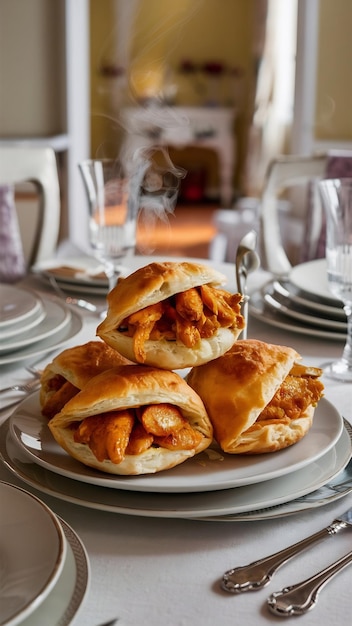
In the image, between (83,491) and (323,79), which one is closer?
(83,491)

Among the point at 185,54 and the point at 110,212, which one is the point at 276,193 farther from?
the point at 185,54

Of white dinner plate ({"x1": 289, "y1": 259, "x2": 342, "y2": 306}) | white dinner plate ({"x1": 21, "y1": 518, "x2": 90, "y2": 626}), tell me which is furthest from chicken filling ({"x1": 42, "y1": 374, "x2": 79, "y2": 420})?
white dinner plate ({"x1": 289, "y1": 259, "x2": 342, "y2": 306})

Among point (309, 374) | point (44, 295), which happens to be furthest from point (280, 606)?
point (44, 295)

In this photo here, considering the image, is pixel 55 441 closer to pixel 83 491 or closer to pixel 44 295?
pixel 83 491

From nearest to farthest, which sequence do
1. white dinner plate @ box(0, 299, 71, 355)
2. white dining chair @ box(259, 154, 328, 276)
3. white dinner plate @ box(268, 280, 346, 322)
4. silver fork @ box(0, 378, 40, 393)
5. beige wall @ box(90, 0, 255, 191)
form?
silver fork @ box(0, 378, 40, 393), white dinner plate @ box(0, 299, 71, 355), white dinner plate @ box(268, 280, 346, 322), white dining chair @ box(259, 154, 328, 276), beige wall @ box(90, 0, 255, 191)

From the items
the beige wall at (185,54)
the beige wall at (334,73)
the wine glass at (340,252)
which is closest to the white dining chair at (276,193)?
the wine glass at (340,252)

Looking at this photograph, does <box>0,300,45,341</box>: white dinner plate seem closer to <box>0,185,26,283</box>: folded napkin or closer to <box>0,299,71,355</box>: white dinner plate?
<box>0,299,71,355</box>: white dinner plate
